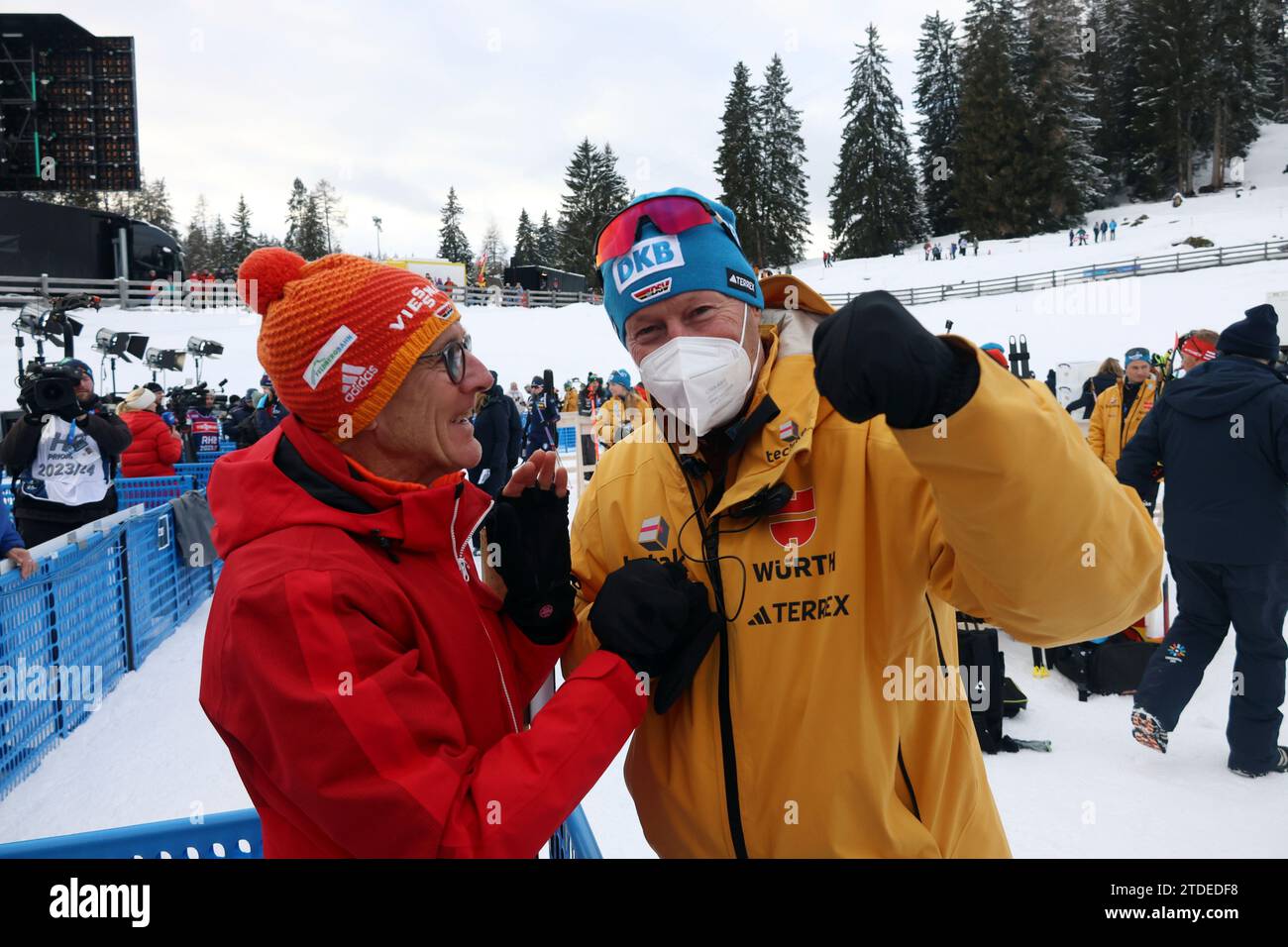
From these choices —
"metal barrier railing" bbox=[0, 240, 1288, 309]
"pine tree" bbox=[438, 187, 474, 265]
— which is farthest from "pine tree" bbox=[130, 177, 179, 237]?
"metal barrier railing" bbox=[0, 240, 1288, 309]

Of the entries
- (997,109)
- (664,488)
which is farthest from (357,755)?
(997,109)

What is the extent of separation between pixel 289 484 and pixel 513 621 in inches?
21.4

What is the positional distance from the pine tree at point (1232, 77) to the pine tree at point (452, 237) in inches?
2204

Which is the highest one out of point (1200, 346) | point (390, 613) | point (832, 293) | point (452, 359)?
point (832, 293)

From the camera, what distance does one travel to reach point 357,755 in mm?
1118

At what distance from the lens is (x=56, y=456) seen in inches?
223

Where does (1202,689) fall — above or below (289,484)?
below

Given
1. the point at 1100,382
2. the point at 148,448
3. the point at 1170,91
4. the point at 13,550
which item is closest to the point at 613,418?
the point at 148,448

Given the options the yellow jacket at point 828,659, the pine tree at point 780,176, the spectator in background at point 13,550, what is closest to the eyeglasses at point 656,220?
the yellow jacket at point 828,659

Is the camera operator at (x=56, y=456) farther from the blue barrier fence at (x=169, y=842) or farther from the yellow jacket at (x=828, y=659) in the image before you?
the yellow jacket at (x=828, y=659)

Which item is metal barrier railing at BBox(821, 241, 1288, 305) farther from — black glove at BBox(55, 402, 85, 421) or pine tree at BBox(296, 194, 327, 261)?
pine tree at BBox(296, 194, 327, 261)

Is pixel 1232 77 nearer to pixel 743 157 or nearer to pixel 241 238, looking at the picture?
pixel 743 157

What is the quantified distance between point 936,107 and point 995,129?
987 centimetres
